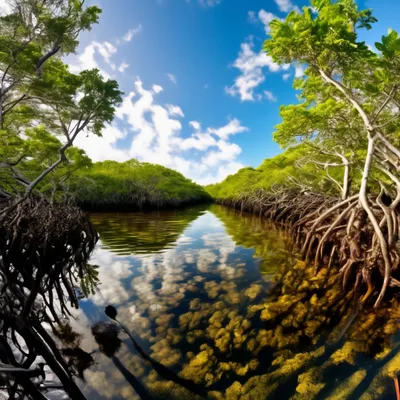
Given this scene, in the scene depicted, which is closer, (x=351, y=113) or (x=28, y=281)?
(x=28, y=281)

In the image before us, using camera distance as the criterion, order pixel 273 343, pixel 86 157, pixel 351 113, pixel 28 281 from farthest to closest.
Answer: pixel 86 157
pixel 351 113
pixel 273 343
pixel 28 281

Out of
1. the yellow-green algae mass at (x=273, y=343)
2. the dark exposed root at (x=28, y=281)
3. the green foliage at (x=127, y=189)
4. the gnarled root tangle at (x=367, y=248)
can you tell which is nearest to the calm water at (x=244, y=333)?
the yellow-green algae mass at (x=273, y=343)

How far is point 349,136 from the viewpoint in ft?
38.1

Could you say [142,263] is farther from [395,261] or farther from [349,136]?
[349,136]

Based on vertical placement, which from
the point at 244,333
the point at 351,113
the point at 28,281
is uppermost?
the point at 351,113

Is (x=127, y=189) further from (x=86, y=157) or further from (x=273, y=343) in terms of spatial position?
(x=273, y=343)

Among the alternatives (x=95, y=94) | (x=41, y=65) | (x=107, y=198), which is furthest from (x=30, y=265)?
(x=107, y=198)

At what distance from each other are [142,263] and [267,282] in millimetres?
5216

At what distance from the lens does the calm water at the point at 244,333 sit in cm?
381

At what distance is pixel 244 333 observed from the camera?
16.9 feet

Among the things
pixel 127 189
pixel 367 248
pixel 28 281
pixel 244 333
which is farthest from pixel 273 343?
pixel 127 189

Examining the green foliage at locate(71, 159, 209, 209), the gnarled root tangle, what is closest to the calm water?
the gnarled root tangle

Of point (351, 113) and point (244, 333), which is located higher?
point (351, 113)

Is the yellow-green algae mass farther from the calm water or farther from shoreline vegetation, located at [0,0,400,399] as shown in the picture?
shoreline vegetation, located at [0,0,400,399]
